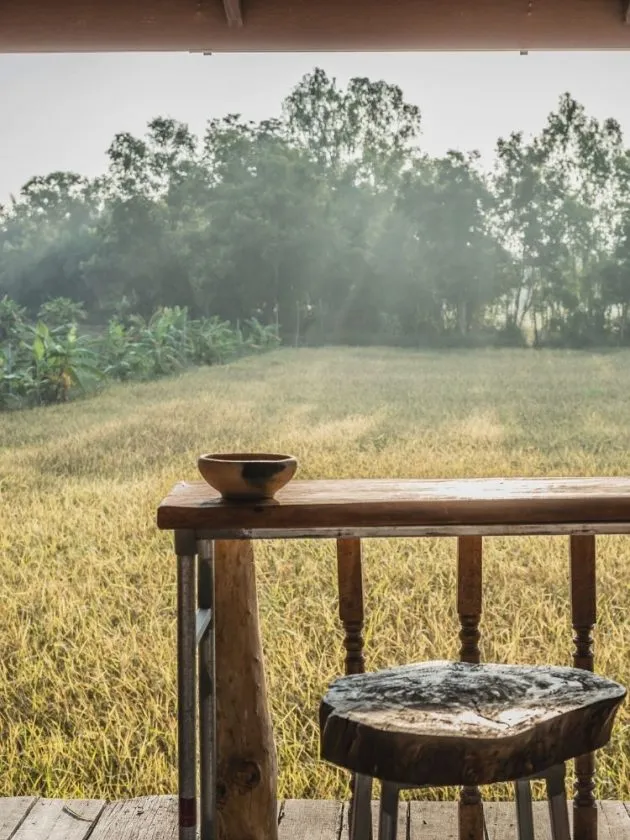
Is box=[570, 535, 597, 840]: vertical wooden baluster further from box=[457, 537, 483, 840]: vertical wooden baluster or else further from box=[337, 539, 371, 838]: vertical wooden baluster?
box=[337, 539, 371, 838]: vertical wooden baluster

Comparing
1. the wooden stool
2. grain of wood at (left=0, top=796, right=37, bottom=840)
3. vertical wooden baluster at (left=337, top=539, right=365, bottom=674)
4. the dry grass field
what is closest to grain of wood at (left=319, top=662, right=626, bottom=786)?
the wooden stool

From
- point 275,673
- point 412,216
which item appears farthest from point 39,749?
point 412,216

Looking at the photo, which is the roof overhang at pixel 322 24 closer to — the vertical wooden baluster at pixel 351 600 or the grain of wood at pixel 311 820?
the vertical wooden baluster at pixel 351 600

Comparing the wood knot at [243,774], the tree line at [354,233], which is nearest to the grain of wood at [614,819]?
the wood knot at [243,774]

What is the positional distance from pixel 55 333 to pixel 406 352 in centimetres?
190

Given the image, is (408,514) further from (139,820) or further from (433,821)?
(139,820)

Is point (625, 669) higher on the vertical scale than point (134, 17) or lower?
lower

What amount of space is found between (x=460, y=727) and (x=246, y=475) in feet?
1.44

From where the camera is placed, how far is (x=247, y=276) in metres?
5.28

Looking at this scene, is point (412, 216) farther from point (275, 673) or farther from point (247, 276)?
point (275, 673)

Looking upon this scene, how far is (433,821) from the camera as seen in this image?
1.87m

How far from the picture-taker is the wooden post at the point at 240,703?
1424 millimetres

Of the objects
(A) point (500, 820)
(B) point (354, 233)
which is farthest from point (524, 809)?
(B) point (354, 233)

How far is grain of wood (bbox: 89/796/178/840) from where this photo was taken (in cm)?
184
